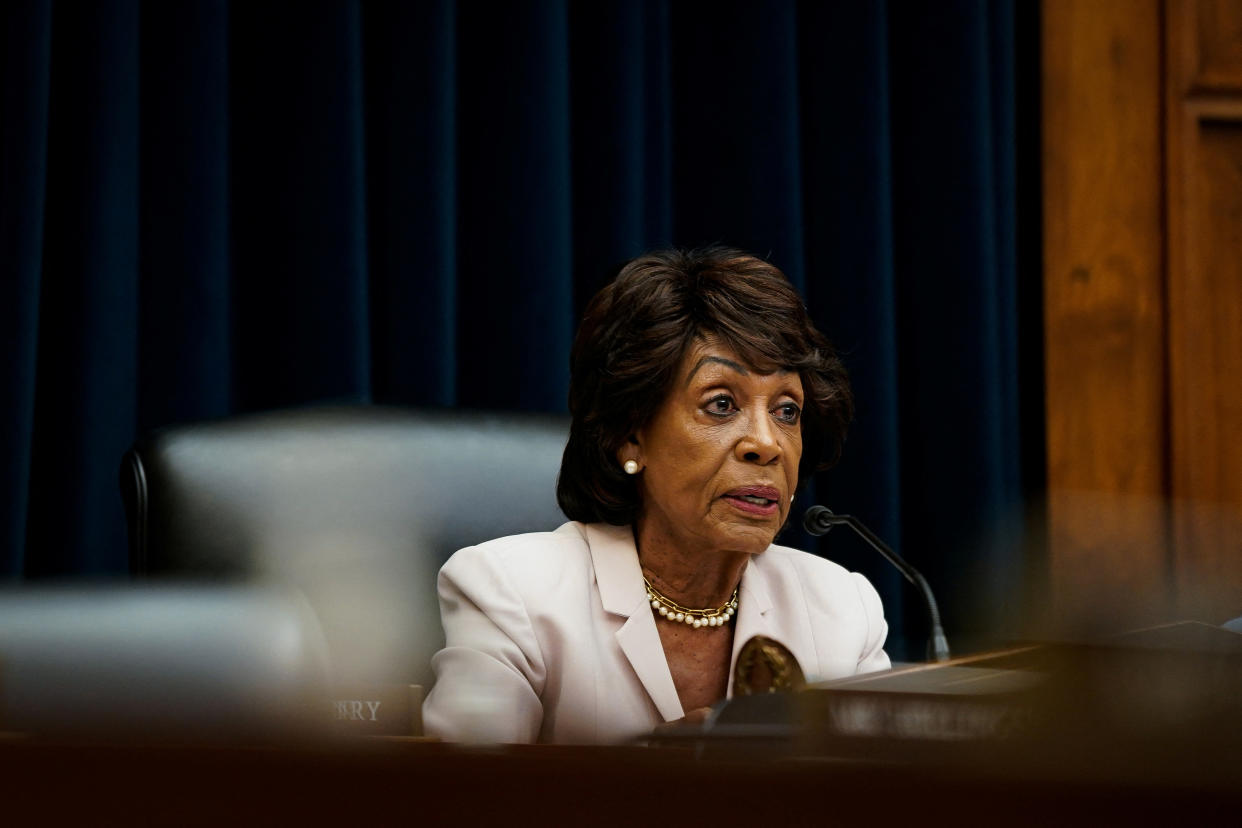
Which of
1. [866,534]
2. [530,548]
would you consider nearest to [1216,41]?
[866,534]

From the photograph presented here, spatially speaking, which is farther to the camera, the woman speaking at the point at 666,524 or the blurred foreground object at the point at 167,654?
the woman speaking at the point at 666,524

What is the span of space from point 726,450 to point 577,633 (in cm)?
24

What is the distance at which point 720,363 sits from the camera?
1.42 m

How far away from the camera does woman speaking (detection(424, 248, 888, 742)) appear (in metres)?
1.38

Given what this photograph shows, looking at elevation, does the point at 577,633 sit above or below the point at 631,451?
below

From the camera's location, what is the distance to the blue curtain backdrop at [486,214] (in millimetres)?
2016

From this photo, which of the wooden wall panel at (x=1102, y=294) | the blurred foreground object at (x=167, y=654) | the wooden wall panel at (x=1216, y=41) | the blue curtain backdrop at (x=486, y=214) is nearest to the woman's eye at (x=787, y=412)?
the blue curtain backdrop at (x=486, y=214)

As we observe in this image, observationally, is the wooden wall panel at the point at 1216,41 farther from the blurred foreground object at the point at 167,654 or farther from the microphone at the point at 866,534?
the blurred foreground object at the point at 167,654

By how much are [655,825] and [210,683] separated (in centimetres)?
18

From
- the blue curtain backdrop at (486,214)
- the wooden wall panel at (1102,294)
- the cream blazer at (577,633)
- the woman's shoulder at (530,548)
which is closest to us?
the cream blazer at (577,633)

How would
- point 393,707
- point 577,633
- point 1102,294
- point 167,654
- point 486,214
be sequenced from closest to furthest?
point 167,654
point 393,707
point 577,633
point 486,214
point 1102,294

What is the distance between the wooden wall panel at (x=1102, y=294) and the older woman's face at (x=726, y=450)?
129 centimetres

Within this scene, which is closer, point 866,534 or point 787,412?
point 787,412

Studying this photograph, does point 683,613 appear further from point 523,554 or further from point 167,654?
point 167,654
